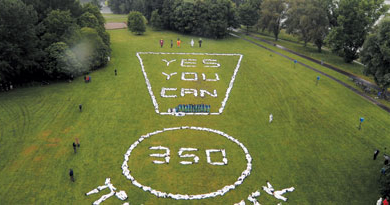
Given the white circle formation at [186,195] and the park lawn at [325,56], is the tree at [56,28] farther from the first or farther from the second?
the park lawn at [325,56]

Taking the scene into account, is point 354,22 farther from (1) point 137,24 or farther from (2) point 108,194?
(2) point 108,194

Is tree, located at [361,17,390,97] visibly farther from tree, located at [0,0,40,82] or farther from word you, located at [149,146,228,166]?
tree, located at [0,0,40,82]

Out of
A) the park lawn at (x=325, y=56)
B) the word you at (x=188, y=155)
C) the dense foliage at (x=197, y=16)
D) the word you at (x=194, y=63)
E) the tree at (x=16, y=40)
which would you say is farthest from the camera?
the dense foliage at (x=197, y=16)

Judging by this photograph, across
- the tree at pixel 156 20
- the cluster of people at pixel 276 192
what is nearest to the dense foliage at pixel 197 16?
the tree at pixel 156 20

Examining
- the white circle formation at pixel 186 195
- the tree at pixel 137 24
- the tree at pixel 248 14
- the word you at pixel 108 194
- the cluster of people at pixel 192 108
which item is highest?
the tree at pixel 248 14

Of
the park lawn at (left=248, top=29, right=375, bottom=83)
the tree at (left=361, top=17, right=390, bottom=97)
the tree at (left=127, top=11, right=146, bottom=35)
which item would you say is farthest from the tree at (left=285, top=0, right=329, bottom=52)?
the tree at (left=127, top=11, right=146, bottom=35)

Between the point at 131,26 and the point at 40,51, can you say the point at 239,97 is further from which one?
the point at 131,26
